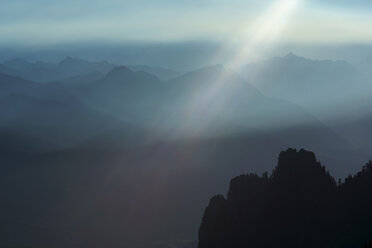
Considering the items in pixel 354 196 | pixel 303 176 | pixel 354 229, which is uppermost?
pixel 303 176

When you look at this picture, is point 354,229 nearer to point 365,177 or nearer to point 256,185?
point 365,177

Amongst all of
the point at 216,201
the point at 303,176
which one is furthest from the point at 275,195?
the point at 216,201

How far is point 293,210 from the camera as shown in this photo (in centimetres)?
16862

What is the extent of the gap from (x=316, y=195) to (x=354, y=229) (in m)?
21.8

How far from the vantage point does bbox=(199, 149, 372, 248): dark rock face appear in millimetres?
154125

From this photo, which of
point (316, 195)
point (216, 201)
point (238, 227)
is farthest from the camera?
point (216, 201)

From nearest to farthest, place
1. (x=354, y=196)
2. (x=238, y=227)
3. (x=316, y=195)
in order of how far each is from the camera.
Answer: (x=354, y=196)
(x=316, y=195)
(x=238, y=227)

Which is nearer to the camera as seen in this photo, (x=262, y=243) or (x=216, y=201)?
(x=262, y=243)

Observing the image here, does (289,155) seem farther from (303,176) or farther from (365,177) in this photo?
(365,177)

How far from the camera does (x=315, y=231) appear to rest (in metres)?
159

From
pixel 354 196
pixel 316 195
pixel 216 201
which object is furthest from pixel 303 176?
pixel 216 201

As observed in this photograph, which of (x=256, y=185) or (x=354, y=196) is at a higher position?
(x=256, y=185)

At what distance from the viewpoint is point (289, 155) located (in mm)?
180750

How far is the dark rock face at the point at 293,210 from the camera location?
154m
